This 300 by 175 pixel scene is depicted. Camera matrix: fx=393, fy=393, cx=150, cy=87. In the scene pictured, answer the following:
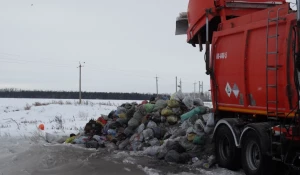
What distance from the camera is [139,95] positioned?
3292 inches

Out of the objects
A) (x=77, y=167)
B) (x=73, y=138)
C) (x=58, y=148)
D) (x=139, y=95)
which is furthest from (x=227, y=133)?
(x=139, y=95)

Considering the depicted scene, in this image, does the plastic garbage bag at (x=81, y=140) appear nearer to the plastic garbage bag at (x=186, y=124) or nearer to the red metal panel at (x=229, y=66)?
the plastic garbage bag at (x=186, y=124)

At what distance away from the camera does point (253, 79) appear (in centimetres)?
655

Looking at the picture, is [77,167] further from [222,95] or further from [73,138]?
[73,138]

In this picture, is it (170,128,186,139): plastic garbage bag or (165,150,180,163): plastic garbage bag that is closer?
(165,150,180,163): plastic garbage bag

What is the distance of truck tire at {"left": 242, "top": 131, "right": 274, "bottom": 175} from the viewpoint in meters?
6.02

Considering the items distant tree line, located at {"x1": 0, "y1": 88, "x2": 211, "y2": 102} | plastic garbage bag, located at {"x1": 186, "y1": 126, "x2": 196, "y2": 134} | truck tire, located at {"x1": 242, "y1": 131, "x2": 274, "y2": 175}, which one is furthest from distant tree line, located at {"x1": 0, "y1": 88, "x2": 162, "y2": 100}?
truck tire, located at {"x1": 242, "y1": 131, "x2": 274, "y2": 175}

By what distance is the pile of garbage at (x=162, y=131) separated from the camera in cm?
876

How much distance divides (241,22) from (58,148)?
19.2 feet

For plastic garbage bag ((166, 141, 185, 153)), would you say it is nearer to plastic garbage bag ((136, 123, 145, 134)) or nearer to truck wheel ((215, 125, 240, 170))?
truck wheel ((215, 125, 240, 170))

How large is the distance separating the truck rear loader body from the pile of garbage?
3.08 ft

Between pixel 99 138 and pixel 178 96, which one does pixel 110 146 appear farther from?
pixel 178 96

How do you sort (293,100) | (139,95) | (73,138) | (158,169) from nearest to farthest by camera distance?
(293,100) → (158,169) → (73,138) → (139,95)

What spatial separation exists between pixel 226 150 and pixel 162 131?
3.16 m
